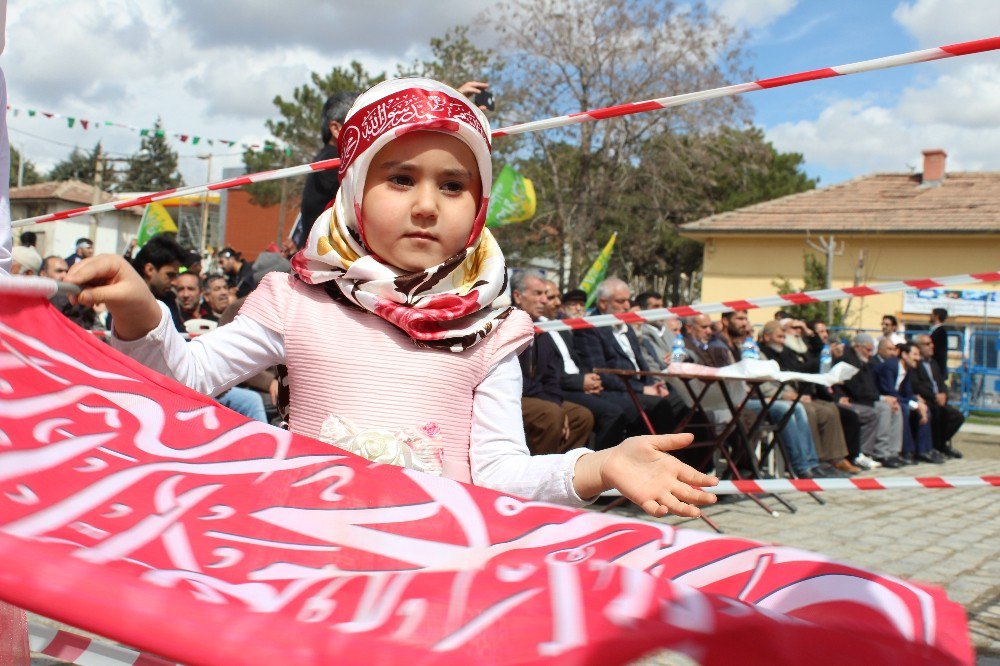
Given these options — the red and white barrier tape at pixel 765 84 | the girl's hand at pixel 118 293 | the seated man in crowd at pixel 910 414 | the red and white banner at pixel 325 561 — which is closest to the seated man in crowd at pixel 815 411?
the seated man in crowd at pixel 910 414

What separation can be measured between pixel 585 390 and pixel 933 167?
28723mm

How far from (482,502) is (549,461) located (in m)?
0.42

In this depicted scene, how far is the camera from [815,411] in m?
9.04

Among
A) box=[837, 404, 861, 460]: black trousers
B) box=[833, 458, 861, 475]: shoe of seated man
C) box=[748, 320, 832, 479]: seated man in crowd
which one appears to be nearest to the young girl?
box=[748, 320, 832, 479]: seated man in crowd

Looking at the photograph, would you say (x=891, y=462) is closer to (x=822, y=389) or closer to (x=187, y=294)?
(x=822, y=389)

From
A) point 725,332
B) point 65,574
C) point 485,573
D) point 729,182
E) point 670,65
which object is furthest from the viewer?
point 729,182

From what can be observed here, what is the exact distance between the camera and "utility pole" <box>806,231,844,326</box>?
25547mm

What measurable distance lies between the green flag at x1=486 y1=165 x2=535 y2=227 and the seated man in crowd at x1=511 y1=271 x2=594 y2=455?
6063mm

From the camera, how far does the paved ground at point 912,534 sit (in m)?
4.39

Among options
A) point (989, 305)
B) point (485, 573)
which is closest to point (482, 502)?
point (485, 573)

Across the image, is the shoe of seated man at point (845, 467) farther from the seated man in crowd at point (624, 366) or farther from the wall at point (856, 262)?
the wall at point (856, 262)

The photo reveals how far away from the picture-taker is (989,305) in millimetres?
24875

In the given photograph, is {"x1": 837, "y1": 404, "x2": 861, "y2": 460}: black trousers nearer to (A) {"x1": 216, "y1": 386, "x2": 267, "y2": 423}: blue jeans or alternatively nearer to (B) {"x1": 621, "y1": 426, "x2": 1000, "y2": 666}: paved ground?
(B) {"x1": 621, "y1": 426, "x2": 1000, "y2": 666}: paved ground

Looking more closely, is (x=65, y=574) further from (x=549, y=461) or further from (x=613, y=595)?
(x=549, y=461)
